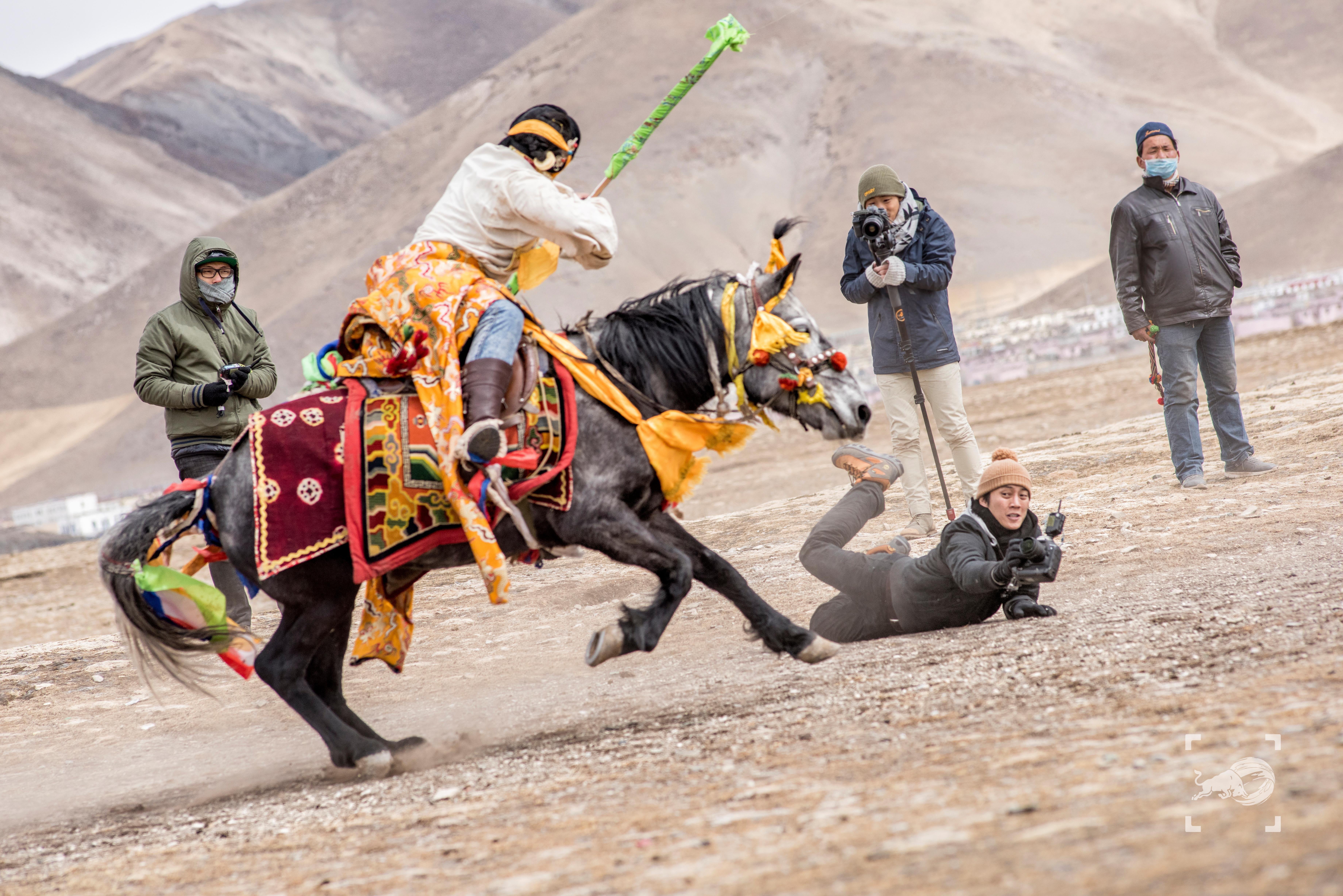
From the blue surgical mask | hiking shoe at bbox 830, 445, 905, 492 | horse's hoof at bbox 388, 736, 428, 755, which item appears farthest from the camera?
the blue surgical mask

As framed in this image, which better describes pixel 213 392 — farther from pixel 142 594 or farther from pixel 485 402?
pixel 485 402

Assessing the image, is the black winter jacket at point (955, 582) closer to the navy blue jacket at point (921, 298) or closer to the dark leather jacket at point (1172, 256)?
the navy blue jacket at point (921, 298)

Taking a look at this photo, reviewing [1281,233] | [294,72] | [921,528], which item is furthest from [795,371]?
[294,72]

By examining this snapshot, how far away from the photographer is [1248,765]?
2516mm

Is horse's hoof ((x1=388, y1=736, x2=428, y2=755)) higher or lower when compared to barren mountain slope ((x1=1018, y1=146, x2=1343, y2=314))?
lower

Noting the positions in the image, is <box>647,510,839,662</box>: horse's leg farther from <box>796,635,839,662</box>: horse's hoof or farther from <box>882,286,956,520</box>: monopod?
<box>882,286,956,520</box>: monopod

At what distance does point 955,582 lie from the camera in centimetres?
491

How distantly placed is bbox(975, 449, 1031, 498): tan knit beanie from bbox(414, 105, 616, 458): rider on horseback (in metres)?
1.85

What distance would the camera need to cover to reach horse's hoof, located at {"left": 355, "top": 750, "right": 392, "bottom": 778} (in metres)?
4.28

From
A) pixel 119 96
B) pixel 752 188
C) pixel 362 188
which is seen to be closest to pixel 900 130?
pixel 752 188

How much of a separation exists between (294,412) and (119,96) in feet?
333

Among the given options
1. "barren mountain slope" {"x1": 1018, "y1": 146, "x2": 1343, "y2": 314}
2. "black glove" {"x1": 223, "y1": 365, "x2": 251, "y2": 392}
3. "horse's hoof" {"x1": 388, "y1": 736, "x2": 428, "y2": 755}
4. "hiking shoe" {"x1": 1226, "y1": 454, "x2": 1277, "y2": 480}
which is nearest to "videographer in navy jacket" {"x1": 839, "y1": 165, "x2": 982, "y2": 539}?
"hiking shoe" {"x1": 1226, "y1": 454, "x2": 1277, "y2": 480}

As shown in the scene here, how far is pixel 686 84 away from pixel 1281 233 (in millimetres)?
38806

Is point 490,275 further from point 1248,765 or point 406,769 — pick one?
point 1248,765
